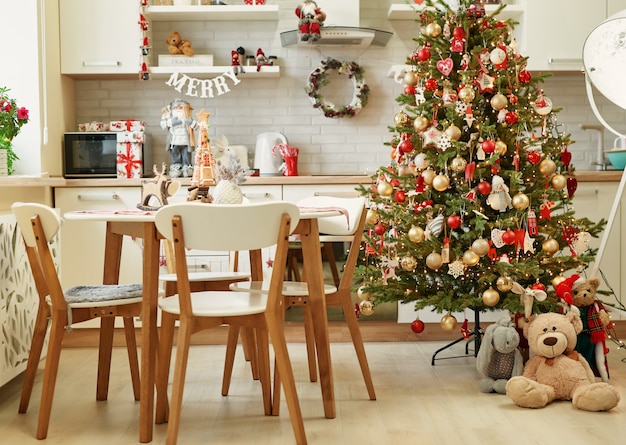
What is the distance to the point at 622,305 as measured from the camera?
14.8ft

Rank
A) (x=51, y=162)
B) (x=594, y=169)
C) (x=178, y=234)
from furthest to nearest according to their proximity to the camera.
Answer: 1. (x=594, y=169)
2. (x=51, y=162)
3. (x=178, y=234)

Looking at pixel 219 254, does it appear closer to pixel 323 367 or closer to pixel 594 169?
pixel 323 367

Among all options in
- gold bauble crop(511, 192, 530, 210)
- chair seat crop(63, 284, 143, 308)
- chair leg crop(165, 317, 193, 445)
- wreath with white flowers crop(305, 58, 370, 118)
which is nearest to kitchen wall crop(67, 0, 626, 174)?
wreath with white flowers crop(305, 58, 370, 118)

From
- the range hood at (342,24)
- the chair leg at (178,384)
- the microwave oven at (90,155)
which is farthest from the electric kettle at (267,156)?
the chair leg at (178,384)

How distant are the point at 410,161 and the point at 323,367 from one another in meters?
1.17

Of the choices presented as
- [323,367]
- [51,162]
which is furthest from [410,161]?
[51,162]

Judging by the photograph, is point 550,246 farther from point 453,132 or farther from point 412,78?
point 412,78

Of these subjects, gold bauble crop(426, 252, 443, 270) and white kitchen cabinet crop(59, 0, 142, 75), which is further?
white kitchen cabinet crop(59, 0, 142, 75)

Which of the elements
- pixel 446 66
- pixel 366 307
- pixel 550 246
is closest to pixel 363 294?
pixel 366 307

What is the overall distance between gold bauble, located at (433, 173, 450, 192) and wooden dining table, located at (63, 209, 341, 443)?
769 mm

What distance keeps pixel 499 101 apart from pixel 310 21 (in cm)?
149

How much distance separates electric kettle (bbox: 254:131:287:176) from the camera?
16.0 feet

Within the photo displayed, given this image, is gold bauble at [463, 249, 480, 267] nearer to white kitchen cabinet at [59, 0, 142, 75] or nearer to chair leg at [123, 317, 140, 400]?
chair leg at [123, 317, 140, 400]

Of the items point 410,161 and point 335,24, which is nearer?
point 410,161
